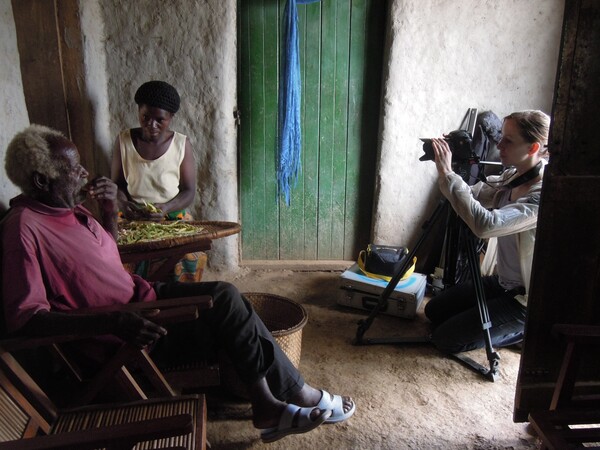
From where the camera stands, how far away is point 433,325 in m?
3.15

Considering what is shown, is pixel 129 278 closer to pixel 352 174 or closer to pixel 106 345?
pixel 106 345

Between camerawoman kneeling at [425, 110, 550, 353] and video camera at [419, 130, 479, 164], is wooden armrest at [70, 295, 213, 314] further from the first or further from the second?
video camera at [419, 130, 479, 164]

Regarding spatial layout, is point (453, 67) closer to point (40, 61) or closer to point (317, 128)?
point (317, 128)

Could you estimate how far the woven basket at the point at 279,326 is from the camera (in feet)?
7.22

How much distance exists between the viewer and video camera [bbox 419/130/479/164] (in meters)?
2.57

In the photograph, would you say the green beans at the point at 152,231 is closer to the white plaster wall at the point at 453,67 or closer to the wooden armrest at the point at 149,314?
the wooden armrest at the point at 149,314

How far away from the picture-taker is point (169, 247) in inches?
92.0

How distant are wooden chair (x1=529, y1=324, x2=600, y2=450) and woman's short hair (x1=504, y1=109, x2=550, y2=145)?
3.89 feet

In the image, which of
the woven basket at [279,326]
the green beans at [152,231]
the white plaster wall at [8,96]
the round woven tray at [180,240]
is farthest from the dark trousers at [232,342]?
the white plaster wall at [8,96]

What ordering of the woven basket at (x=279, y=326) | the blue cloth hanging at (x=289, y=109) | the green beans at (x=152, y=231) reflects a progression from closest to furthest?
the woven basket at (x=279, y=326), the green beans at (x=152, y=231), the blue cloth hanging at (x=289, y=109)

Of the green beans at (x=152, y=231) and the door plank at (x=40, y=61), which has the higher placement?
the door plank at (x=40, y=61)

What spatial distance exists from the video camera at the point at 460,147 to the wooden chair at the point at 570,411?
129 centimetres

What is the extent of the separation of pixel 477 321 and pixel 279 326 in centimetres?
119

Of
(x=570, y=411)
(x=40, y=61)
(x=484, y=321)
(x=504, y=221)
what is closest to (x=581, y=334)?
(x=570, y=411)
